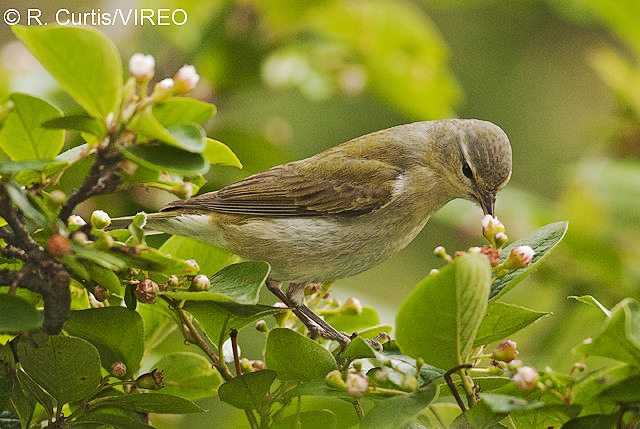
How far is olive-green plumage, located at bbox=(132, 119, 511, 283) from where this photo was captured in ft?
11.5

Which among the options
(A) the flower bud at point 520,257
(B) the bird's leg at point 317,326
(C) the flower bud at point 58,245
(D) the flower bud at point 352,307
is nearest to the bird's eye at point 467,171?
(B) the bird's leg at point 317,326

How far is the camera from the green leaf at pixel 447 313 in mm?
1717

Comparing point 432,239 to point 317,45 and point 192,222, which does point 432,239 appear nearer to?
point 317,45

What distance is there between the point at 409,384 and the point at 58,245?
87 centimetres

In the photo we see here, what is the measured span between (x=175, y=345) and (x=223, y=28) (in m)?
1.78

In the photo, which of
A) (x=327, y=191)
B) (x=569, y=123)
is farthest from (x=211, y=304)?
(x=569, y=123)

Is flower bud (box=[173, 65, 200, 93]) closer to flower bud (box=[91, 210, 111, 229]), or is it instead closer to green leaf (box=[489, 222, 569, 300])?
flower bud (box=[91, 210, 111, 229])

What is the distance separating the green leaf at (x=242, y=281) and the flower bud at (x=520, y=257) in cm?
66

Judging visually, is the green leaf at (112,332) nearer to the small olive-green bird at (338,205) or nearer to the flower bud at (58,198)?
the flower bud at (58,198)

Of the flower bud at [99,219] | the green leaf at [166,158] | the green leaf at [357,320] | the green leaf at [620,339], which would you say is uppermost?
the green leaf at [166,158]

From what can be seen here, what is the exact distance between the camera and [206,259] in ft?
8.50

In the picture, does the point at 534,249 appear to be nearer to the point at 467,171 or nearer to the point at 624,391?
the point at 624,391

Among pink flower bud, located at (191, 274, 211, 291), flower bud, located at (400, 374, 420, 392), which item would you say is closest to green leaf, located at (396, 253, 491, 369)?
flower bud, located at (400, 374, 420, 392)

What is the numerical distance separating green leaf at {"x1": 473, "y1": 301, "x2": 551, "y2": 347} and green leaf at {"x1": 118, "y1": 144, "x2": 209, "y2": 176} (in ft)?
2.74
